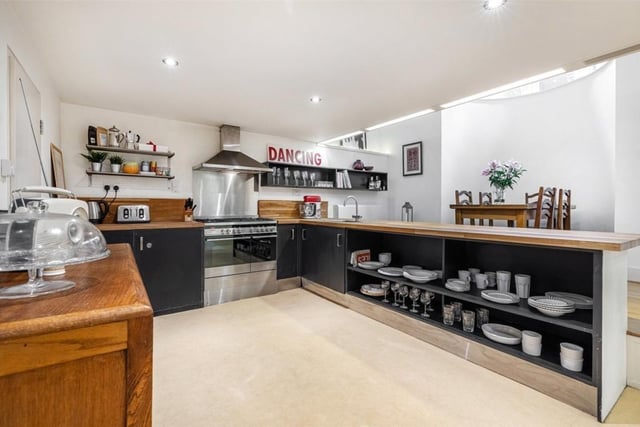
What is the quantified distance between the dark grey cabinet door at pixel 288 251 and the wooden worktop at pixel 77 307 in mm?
2972

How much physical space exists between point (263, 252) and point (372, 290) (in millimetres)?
1514

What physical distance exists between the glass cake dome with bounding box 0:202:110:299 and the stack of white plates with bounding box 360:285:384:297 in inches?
99.8

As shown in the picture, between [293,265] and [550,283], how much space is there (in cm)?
277

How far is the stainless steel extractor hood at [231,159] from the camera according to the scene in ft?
12.6

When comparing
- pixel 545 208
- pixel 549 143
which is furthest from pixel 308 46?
pixel 549 143

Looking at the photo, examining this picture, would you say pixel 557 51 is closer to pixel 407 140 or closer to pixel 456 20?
pixel 456 20

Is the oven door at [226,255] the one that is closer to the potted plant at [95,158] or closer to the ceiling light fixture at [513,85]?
the potted plant at [95,158]

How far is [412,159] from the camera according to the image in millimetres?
5801

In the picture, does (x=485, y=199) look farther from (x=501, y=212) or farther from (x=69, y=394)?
(x=69, y=394)

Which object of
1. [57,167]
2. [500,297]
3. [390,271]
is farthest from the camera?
[57,167]

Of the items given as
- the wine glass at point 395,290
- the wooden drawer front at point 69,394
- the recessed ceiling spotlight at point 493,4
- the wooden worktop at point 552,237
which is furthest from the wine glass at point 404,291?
the wooden drawer front at point 69,394

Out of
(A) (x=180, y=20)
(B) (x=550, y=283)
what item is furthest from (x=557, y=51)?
(A) (x=180, y=20)

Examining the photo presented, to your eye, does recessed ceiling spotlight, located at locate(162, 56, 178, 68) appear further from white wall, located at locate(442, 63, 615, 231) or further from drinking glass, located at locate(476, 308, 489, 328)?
white wall, located at locate(442, 63, 615, 231)

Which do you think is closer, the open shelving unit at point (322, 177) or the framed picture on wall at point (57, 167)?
the framed picture on wall at point (57, 167)
